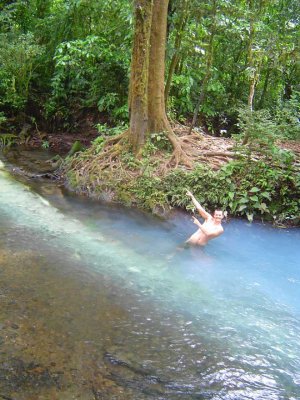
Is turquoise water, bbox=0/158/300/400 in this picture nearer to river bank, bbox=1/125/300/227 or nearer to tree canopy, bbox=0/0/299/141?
river bank, bbox=1/125/300/227

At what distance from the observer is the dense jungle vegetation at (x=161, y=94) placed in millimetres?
8266

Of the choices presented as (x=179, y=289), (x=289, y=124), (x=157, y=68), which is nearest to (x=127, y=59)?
(x=157, y=68)

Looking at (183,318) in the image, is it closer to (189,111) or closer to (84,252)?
(84,252)

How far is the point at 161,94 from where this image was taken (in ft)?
30.3

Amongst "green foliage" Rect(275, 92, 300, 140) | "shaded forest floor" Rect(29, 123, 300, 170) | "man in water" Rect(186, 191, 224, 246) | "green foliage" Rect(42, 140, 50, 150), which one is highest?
"green foliage" Rect(275, 92, 300, 140)

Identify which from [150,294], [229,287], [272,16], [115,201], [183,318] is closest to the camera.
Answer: [183,318]

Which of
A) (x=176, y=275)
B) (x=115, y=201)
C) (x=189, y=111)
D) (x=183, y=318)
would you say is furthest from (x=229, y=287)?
(x=189, y=111)

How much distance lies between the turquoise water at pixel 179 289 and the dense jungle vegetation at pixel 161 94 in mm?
763

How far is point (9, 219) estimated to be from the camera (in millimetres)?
6824

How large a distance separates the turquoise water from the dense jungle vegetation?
76 cm

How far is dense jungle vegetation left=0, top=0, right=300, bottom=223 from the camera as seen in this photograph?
8266 mm

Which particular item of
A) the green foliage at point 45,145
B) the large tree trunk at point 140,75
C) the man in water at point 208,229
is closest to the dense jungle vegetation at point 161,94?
the large tree trunk at point 140,75

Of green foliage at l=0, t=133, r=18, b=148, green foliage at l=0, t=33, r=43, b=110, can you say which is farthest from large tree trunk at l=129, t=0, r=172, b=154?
green foliage at l=0, t=133, r=18, b=148

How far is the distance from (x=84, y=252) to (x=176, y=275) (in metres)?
1.36
